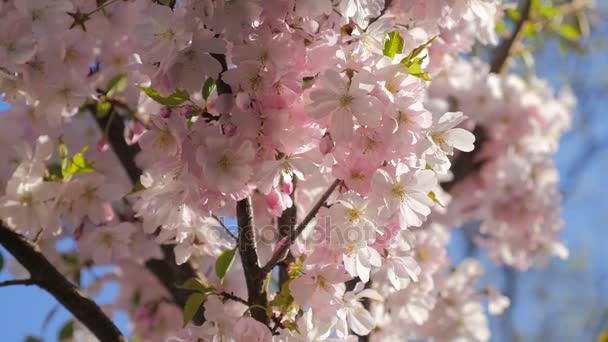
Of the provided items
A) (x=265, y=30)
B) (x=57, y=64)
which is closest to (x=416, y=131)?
(x=265, y=30)

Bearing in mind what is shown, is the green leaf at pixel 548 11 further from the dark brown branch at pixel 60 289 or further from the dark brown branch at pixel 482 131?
the dark brown branch at pixel 60 289

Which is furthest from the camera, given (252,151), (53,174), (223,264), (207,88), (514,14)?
(514,14)

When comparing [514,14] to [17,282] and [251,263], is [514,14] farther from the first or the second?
[17,282]

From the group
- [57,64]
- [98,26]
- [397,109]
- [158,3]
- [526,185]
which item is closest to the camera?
[397,109]

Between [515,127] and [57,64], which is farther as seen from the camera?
[515,127]

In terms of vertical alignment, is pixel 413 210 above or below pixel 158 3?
below

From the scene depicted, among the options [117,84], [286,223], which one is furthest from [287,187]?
[117,84]

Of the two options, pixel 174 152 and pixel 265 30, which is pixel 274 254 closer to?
pixel 174 152

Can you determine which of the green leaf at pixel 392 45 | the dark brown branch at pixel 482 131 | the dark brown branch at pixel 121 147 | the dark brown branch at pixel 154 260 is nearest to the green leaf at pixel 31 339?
the dark brown branch at pixel 154 260
